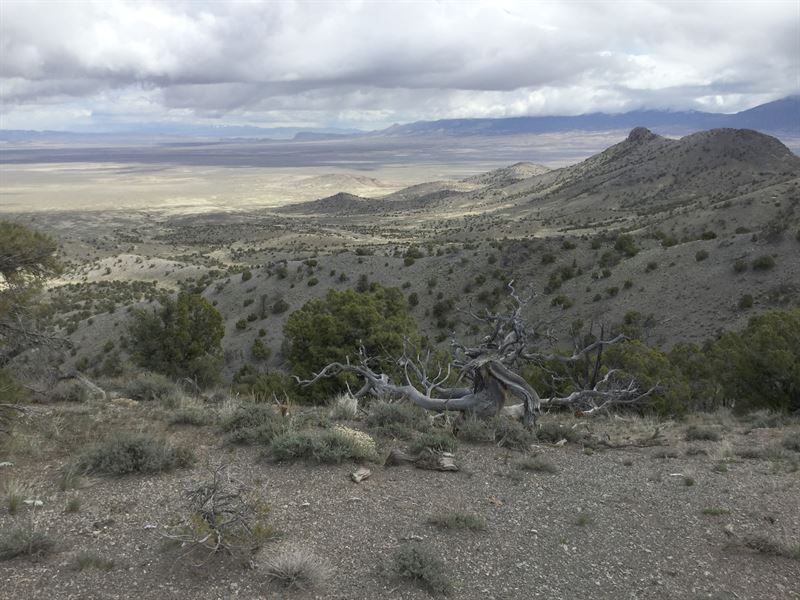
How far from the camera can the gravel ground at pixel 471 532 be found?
17.9 ft

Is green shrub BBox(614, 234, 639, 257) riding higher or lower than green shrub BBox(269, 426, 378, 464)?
lower

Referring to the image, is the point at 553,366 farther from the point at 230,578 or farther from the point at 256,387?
the point at 230,578

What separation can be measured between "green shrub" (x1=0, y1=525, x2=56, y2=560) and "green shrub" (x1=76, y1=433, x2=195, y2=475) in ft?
5.80

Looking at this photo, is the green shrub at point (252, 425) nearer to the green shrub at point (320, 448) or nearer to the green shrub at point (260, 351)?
the green shrub at point (320, 448)

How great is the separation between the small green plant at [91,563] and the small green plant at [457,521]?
326cm

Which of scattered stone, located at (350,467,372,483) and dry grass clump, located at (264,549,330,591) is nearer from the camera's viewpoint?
dry grass clump, located at (264,549,330,591)

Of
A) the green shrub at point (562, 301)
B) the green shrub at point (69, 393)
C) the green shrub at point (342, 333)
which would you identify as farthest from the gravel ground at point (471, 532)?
the green shrub at point (562, 301)

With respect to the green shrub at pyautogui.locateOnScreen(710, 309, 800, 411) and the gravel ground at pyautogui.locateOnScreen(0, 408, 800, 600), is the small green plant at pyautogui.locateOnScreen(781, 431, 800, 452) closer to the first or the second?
the gravel ground at pyautogui.locateOnScreen(0, 408, 800, 600)

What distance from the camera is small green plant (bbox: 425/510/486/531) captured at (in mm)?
6519

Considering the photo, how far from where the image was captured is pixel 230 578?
214 inches

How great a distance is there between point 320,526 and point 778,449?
7266 millimetres

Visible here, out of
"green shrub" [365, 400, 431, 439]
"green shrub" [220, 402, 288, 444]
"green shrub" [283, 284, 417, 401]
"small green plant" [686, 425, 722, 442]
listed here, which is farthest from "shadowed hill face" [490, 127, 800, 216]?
"green shrub" [220, 402, 288, 444]

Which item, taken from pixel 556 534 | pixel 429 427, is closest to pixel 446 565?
pixel 556 534

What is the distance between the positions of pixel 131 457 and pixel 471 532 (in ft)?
14.7
